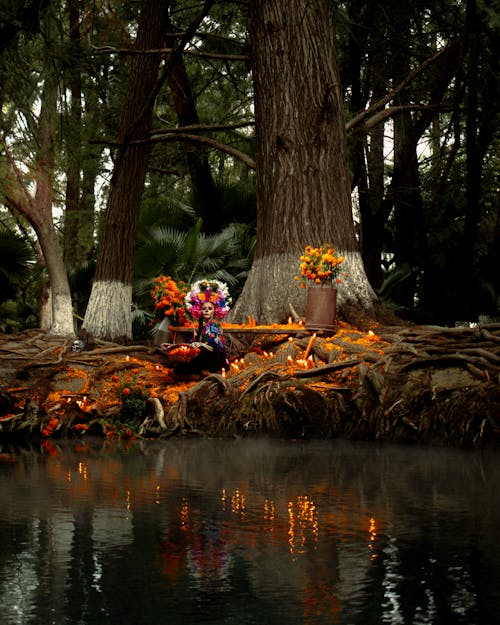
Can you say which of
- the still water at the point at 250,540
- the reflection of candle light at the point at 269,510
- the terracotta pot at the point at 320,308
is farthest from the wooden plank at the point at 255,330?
the reflection of candle light at the point at 269,510

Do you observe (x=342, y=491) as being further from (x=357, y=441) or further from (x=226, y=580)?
(x=357, y=441)

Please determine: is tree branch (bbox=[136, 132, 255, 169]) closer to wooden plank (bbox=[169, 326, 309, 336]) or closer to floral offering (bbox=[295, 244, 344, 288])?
floral offering (bbox=[295, 244, 344, 288])

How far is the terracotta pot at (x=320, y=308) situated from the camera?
15.4m

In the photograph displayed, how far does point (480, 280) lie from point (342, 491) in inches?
660

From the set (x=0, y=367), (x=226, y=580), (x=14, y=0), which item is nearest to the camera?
(x=226, y=580)

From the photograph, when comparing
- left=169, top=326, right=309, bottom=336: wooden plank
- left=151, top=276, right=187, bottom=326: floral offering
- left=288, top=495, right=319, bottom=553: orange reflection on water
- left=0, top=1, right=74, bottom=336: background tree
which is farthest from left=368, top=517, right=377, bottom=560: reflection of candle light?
left=0, top=1, right=74, bottom=336: background tree

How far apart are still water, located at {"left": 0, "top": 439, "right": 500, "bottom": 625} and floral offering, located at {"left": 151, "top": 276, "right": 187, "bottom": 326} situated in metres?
6.11

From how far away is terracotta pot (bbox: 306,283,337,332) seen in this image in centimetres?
1540

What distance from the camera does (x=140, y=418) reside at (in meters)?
13.7

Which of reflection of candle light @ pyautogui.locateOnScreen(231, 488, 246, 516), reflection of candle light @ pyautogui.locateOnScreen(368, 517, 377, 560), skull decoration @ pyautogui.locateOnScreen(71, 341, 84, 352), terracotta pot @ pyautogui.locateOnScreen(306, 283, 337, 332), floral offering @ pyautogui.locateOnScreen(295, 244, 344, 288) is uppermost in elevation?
floral offering @ pyautogui.locateOnScreen(295, 244, 344, 288)

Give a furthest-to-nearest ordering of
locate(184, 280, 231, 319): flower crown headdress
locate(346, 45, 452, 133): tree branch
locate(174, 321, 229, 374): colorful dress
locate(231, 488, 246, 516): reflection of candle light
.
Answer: locate(346, 45, 452, 133): tree branch < locate(184, 280, 231, 319): flower crown headdress < locate(174, 321, 229, 374): colorful dress < locate(231, 488, 246, 516): reflection of candle light

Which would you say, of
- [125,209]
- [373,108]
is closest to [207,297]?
[125,209]

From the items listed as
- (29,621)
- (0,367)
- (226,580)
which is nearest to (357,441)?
(0,367)

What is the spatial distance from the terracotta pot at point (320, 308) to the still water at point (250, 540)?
482 centimetres
